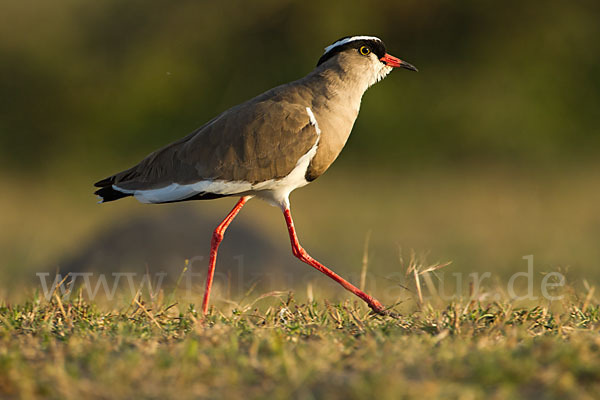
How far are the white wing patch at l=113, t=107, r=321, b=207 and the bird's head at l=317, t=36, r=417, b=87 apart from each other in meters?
0.49

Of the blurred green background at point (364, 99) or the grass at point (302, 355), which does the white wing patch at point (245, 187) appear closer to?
the grass at point (302, 355)

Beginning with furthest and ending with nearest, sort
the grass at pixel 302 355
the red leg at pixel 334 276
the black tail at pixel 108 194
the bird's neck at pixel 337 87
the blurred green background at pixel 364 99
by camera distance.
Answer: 1. the blurred green background at pixel 364 99
2. the black tail at pixel 108 194
3. the bird's neck at pixel 337 87
4. the red leg at pixel 334 276
5. the grass at pixel 302 355

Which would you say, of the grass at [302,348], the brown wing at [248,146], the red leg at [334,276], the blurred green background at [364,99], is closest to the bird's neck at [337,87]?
the brown wing at [248,146]

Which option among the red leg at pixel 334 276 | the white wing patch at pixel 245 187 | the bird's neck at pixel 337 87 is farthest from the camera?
the bird's neck at pixel 337 87

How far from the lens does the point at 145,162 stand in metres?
5.11

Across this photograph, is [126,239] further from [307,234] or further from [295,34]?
[295,34]

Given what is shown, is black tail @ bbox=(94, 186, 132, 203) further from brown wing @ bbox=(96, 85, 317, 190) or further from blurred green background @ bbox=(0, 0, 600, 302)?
blurred green background @ bbox=(0, 0, 600, 302)

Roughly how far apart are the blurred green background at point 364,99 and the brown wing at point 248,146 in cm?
914

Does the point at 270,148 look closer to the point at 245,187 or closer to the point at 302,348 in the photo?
the point at 245,187

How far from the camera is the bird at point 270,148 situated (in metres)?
4.71

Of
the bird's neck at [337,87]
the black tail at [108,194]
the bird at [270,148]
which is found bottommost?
the black tail at [108,194]

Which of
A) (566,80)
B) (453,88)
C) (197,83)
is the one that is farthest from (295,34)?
(566,80)

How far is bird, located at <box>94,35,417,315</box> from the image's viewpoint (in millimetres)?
4707

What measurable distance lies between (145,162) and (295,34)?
12.8 meters
